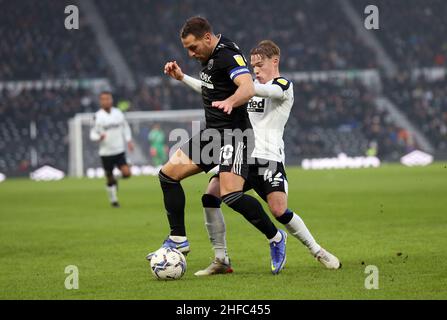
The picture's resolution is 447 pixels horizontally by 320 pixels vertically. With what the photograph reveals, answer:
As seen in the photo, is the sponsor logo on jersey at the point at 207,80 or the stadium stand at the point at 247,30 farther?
the stadium stand at the point at 247,30

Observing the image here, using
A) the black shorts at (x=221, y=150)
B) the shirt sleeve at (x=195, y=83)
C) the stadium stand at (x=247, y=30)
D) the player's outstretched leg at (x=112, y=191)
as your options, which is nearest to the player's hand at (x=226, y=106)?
the black shorts at (x=221, y=150)

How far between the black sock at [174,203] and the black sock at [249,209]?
53 centimetres

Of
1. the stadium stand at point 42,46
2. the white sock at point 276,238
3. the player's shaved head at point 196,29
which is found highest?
the stadium stand at point 42,46

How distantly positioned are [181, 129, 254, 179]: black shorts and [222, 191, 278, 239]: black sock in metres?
0.20

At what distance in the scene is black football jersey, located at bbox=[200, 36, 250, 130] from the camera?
24.9 feet

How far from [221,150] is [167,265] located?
44.5 inches

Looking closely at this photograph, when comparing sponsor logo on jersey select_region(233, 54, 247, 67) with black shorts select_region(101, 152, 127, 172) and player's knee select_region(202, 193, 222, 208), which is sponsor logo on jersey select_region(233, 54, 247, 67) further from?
black shorts select_region(101, 152, 127, 172)

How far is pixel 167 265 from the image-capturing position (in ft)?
24.4

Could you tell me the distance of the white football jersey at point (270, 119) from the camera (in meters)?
7.86

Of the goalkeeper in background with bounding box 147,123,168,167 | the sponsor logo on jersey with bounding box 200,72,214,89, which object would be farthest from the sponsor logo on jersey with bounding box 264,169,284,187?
the goalkeeper in background with bounding box 147,123,168,167

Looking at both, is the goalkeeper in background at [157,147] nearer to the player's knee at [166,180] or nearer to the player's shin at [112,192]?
the player's shin at [112,192]

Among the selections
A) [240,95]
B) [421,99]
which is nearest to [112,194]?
[240,95]

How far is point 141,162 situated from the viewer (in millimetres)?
34281
